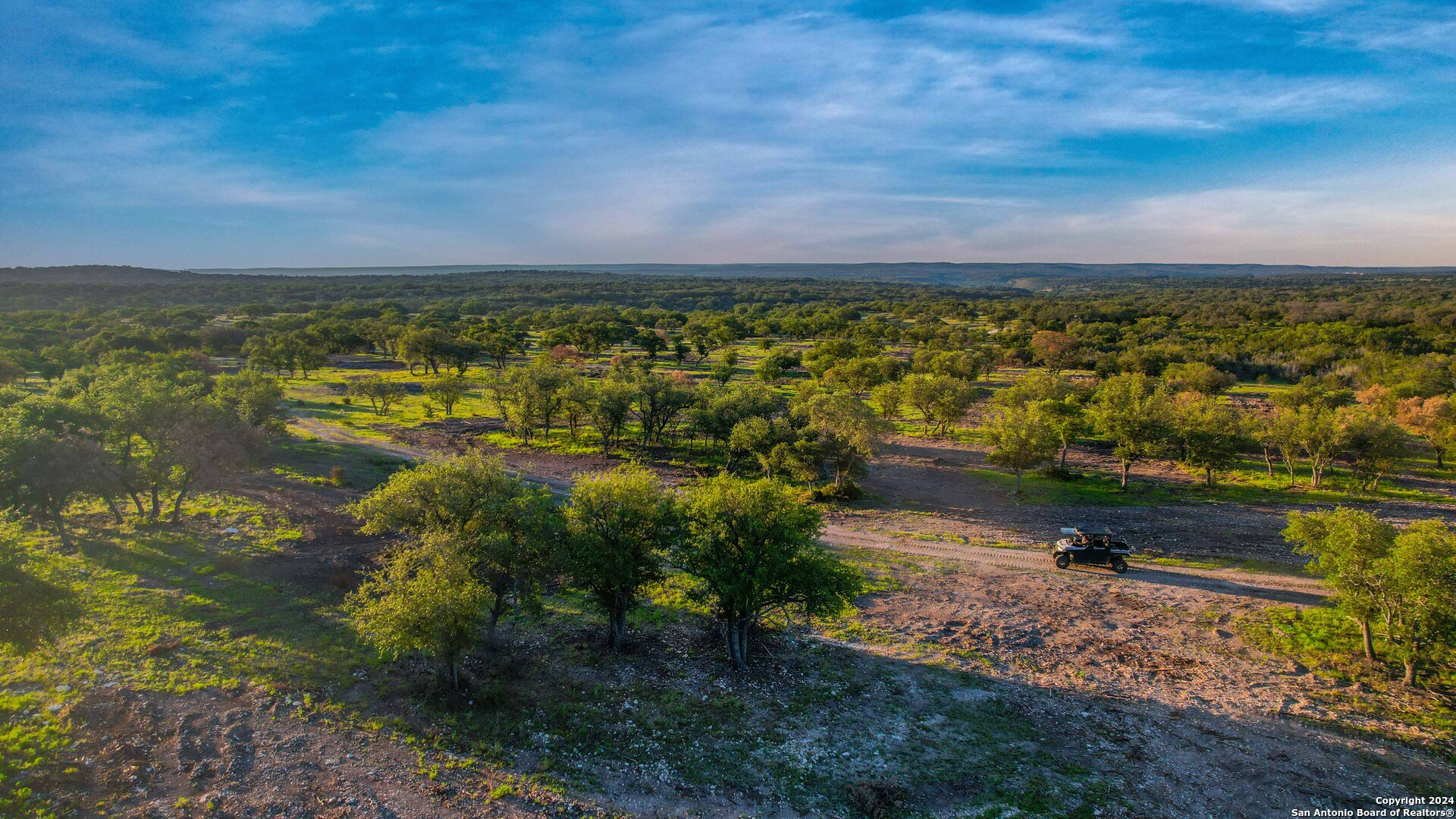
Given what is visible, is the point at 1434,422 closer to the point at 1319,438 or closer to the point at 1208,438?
the point at 1319,438

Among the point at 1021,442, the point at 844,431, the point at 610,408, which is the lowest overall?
the point at 1021,442

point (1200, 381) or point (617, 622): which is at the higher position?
point (1200, 381)

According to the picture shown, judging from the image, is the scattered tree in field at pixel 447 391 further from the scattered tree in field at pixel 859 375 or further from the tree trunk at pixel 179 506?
the scattered tree in field at pixel 859 375

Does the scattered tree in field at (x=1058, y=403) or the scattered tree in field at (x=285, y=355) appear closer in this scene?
the scattered tree in field at (x=1058, y=403)

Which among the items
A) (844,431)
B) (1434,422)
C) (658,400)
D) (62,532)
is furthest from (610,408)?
(1434,422)

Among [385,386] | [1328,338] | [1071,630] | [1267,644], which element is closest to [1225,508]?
[1267,644]

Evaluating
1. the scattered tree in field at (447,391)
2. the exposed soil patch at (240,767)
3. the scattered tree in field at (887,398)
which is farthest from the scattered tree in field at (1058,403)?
the scattered tree in field at (447,391)

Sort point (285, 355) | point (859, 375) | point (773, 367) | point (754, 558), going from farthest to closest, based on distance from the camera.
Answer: point (285, 355) → point (773, 367) → point (859, 375) → point (754, 558)
